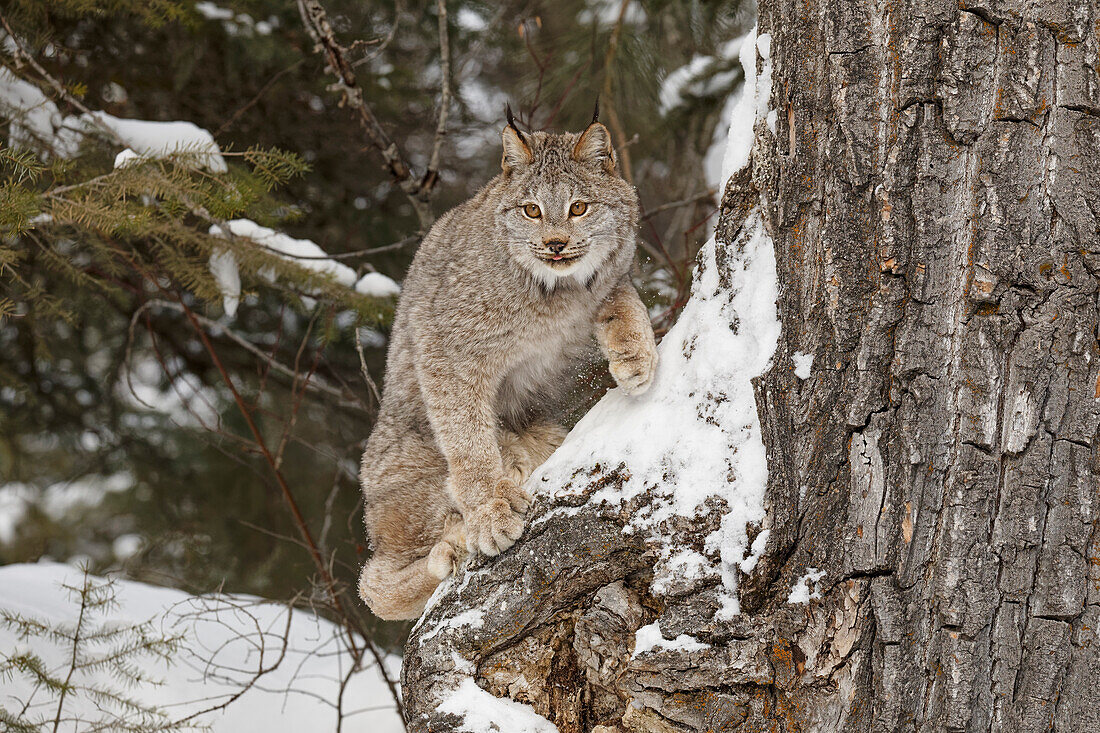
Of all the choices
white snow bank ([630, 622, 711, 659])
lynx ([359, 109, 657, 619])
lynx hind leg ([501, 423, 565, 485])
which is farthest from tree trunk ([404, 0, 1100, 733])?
lynx hind leg ([501, 423, 565, 485])

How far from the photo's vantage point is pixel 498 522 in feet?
9.99

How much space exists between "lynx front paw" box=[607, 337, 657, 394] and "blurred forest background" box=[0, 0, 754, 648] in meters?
1.41

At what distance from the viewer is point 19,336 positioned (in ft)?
20.7

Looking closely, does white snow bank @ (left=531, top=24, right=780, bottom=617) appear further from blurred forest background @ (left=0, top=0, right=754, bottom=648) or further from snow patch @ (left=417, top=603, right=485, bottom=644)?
blurred forest background @ (left=0, top=0, right=754, bottom=648)

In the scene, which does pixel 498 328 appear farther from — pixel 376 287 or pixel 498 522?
pixel 376 287

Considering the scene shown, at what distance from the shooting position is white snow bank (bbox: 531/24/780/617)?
2508mm

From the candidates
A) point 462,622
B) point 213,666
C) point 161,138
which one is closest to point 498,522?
point 462,622

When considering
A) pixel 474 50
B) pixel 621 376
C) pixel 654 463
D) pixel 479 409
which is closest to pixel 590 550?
pixel 654 463

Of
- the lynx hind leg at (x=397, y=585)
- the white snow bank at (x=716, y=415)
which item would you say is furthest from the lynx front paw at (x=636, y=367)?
the lynx hind leg at (x=397, y=585)

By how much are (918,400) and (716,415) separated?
2.04 feet

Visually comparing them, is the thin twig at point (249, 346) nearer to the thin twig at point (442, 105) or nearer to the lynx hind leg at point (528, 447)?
the thin twig at point (442, 105)

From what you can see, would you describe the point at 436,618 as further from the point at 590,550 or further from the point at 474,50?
the point at 474,50

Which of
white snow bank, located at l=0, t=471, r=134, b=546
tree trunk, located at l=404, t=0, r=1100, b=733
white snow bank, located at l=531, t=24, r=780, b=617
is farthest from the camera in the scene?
white snow bank, located at l=0, t=471, r=134, b=546

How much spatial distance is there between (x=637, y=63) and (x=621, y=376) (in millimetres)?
3287
